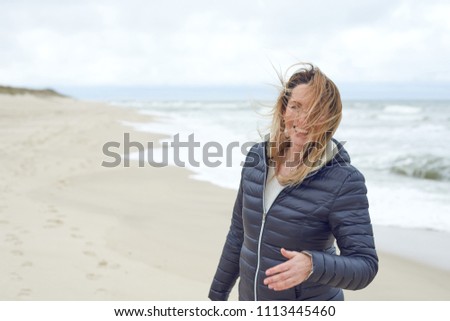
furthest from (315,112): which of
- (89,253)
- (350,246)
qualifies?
(89,253)

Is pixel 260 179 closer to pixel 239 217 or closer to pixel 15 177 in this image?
pixel 239 217

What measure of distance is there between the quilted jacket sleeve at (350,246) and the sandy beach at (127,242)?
2.89 meters

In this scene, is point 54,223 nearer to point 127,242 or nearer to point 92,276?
point 127,242

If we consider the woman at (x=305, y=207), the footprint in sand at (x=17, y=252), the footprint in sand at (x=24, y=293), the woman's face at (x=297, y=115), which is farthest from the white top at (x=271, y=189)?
the footprint in sand at (x=17, y=252)

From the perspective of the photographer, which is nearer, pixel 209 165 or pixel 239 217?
pixel 239 217

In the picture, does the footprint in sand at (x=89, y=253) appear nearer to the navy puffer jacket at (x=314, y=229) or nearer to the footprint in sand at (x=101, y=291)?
the footprint in sand at (x=101, y=291)

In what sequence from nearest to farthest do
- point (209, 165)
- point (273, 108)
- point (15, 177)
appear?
point (273, 108) → point (15, 177) → point (209, 165)

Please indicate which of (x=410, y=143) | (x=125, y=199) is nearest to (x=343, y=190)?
(x=125, y=199)

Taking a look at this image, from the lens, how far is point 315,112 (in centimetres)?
194

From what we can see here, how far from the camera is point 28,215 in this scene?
672 cm

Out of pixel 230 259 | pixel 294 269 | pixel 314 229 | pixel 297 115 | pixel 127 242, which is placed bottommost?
pixel 127 242

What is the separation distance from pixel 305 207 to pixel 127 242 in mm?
4404

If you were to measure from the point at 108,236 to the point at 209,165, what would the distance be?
20.3 ft
